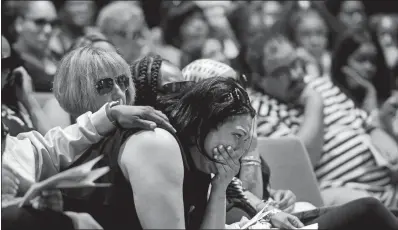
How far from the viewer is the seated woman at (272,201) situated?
1.94 metres

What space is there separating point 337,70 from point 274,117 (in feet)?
3.33

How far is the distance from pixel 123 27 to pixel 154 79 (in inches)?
57.1

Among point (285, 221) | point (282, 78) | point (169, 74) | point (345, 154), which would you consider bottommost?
point (345, 154)

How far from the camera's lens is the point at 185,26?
4188mm

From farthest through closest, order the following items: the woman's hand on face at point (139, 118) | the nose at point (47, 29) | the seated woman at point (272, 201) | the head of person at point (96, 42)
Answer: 1. the nose at point (47, 29)
2. the head of person at point (96, 42)
3. the seated woman at point (272, 201)
4. the woman's hand on face at point (139, 118)

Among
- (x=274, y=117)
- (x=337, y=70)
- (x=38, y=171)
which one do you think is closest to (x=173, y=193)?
(x=38, y=171)

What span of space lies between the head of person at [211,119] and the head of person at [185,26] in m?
2.24

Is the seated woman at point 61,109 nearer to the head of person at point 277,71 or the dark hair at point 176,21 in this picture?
the head of person at point 277,71

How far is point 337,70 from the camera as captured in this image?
4.12m

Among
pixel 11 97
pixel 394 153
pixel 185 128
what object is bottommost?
pixel 394 153

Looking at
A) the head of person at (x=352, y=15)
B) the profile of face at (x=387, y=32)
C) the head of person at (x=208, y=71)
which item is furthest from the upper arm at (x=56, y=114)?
the profile of face at (x=387, y=32)

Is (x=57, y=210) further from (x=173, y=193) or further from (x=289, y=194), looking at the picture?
→ (x=289, y=194)

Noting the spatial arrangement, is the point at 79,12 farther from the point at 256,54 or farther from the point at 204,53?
the point at 256,54

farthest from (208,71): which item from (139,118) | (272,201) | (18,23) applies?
(18,23)
